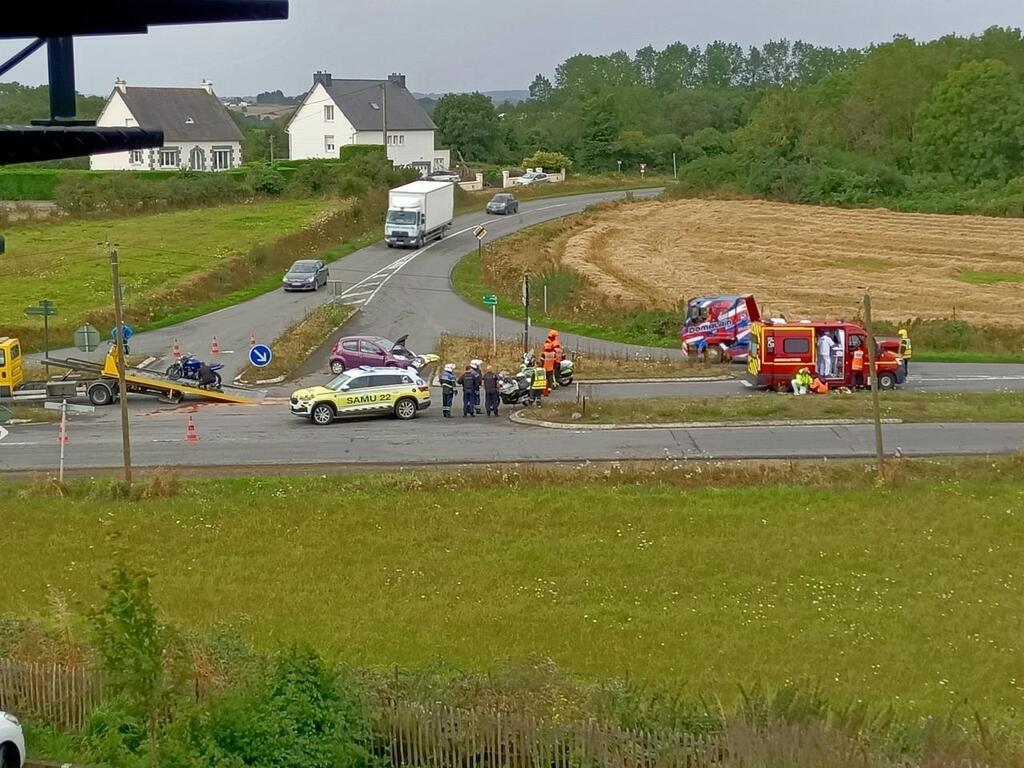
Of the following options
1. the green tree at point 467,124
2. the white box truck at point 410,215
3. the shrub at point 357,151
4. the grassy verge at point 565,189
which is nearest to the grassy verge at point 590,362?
the white box truck at point 410,215

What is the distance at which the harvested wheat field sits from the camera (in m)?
46.4

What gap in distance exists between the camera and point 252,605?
17109mm

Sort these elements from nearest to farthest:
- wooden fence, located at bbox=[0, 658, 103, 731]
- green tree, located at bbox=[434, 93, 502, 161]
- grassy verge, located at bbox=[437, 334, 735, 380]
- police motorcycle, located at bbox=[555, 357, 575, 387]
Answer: wooden fence, located at bbox=[0, 658, 103, 731] < police motorcycle, located at bbox=[555, 357, 575, 387] < grassy verge, located at bbox=[437, 334, 735, 380] < green tree, located at bbox=[434, 93, 502, 161]

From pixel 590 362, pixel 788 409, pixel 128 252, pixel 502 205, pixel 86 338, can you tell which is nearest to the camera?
pixel 86 338

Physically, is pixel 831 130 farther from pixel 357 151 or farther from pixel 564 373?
pixel 564 373

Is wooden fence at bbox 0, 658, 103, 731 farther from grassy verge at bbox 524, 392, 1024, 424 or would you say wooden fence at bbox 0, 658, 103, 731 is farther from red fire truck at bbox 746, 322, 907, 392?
red fire truck at bbox 746, 322, 907, 392

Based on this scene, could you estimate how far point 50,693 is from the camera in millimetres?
11969

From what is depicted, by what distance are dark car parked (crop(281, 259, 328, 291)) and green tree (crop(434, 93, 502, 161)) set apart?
194 feet

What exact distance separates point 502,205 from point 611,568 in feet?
191

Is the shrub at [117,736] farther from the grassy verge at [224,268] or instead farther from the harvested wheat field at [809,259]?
the harvested wheat field at [809,259]

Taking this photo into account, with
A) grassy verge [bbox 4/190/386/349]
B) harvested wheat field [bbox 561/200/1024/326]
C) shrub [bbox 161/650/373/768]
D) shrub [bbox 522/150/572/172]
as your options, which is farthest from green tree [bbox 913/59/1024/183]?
shrub [bbox 161/650/373/768]

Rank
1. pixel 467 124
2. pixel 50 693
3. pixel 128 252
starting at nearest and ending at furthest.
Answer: pixel 50 693 < pixel 128 252 < pixel 467 124

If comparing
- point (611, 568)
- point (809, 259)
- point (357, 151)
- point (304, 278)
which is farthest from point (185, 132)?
point (611, 568)

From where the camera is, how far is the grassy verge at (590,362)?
34.5 m
